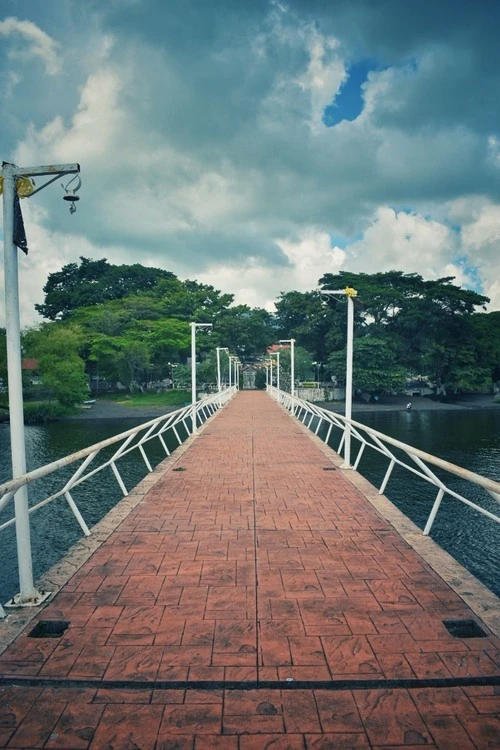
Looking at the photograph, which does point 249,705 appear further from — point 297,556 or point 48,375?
point 48,375

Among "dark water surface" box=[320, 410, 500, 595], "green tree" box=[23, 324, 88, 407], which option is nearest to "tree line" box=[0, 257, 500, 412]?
"green tree" box=[23, 324, 88, 407]

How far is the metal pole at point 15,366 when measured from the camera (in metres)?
3.64

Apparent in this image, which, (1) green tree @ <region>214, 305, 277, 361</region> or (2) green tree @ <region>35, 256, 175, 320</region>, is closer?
(1) green tree @ <region>214, 305, 277, 361</region>

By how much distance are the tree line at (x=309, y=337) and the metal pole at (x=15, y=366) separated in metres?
36.7

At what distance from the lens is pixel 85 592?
3781 mm

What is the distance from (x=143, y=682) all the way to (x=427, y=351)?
4839 cm

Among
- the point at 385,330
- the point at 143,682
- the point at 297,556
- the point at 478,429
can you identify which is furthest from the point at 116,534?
the point at 385,330

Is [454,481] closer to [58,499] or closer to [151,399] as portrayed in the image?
[58,499]

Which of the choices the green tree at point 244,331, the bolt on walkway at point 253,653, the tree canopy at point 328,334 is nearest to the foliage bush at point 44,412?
the tree canopy at point 328,334

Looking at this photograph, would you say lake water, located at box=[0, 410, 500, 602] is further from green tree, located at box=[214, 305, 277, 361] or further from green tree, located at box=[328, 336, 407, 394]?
green tree, located at box=[214, 305, 277, 361]

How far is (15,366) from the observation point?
3619mm

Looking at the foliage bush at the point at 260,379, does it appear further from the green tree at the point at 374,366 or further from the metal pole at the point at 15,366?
the metal pole at the point at 15,366

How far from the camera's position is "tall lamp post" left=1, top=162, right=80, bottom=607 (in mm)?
3645

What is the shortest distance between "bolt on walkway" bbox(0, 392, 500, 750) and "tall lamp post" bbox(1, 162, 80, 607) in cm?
31
